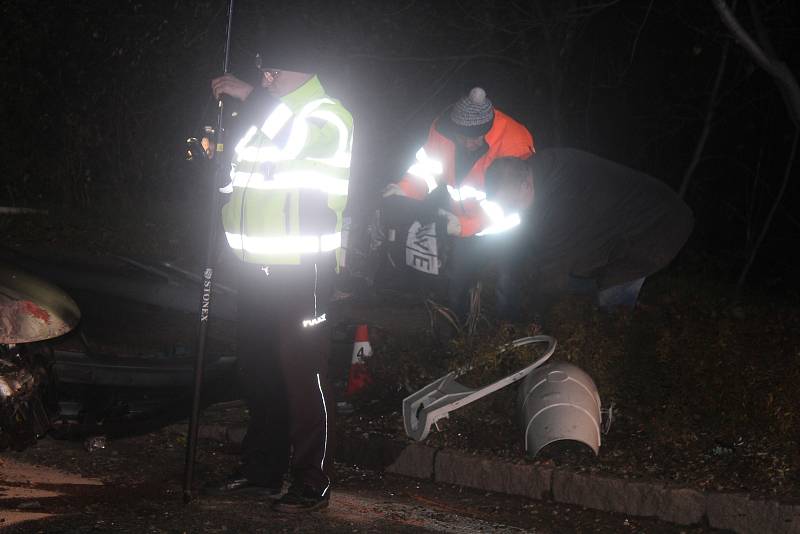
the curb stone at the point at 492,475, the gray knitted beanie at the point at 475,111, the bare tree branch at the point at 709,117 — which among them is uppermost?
the bare tree branch at the point at 709,117

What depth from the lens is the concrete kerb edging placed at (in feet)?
16.4

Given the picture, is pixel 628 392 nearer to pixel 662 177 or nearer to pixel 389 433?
pixel 389 433

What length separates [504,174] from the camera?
6953 millimetres

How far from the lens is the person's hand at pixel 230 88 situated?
4926 millimetres

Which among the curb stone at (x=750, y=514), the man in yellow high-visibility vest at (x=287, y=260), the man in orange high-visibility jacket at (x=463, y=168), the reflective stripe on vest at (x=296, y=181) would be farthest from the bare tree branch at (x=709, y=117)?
the reflective stripe on vest at (x=296, y=181)

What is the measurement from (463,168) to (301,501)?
2855 millimetres

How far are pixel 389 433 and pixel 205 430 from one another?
1012 millimetres

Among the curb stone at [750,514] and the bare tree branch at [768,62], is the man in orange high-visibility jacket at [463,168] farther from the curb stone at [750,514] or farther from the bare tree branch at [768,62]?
the curb stone at [750,514]

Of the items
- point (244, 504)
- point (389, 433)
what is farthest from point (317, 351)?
point (389, 433)

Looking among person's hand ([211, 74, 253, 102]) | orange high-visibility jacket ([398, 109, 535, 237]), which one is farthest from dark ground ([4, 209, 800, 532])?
person's hand ([211, 74, 253, 102])

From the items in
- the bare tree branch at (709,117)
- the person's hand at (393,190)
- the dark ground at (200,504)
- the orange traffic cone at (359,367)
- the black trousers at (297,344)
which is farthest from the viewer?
the bare tree branch at (709,117)

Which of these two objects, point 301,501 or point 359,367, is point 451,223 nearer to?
point 359,367

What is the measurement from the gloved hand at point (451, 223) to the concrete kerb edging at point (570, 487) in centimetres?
165

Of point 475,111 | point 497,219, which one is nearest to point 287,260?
point 475,111
